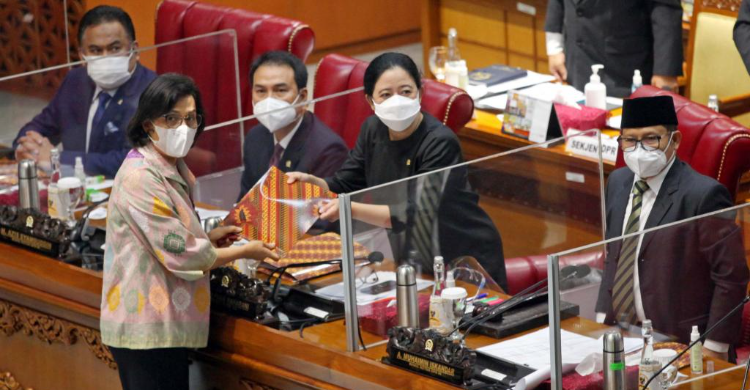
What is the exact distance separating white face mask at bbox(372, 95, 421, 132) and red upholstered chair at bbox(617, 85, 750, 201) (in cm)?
77

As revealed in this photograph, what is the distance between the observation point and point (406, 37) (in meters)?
8.70

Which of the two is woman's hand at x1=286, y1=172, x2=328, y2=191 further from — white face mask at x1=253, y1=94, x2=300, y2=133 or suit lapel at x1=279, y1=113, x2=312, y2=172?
white face mask at x1=253, y1=94, x2=300, y2=133

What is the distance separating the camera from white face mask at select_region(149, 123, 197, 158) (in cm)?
315

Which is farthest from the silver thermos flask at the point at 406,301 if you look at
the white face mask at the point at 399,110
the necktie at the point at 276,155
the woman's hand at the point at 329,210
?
the necktie at the point at 276,155

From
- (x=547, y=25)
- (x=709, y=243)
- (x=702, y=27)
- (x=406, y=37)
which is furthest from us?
(x=406, y=37)

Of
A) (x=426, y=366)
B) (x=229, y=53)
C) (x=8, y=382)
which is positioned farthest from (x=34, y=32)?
(x=426, y=366)

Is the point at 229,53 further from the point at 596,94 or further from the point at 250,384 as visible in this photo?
the point at 250,384

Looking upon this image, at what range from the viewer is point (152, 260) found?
10.4 feet

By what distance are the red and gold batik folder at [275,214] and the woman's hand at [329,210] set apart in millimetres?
15

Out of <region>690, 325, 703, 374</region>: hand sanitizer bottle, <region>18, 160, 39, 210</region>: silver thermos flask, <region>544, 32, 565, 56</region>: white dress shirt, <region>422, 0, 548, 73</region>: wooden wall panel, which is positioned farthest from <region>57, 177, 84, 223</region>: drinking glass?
<region>422, 0, 548, 73</region>: wooden wall panel

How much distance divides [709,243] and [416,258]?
0.74m

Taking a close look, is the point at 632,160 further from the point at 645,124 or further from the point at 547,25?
the point at 547,25

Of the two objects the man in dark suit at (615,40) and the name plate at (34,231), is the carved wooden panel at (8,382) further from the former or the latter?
the man in dark suit at (615,40)

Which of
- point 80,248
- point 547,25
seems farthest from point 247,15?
point 80,248
